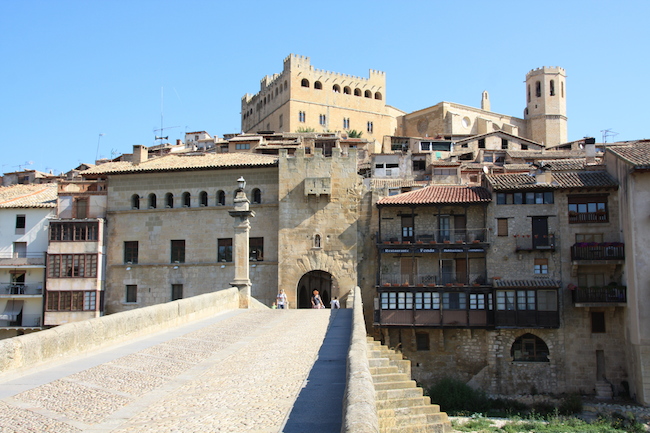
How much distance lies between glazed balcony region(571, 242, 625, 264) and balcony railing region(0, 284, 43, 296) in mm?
31790

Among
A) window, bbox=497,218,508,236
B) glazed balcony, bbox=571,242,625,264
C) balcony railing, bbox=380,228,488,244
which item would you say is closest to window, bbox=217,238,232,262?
balcony railing, bbox=380,228,488,244

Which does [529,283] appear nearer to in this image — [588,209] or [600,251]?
[600,251]

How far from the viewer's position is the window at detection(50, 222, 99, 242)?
3991cm

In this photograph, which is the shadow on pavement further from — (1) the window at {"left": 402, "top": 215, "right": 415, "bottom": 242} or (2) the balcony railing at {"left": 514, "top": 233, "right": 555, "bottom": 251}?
(2) the balcony railing at {"left": 514, "top": 233, "right": 555, "bottom": 251}

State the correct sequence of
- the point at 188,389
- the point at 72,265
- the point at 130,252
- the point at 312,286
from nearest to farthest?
the point at 188,389 → the point at 130,252 → the point at 72,265 → the point at 312,286

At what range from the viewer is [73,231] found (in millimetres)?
40500

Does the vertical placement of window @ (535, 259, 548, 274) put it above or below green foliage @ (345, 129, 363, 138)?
below

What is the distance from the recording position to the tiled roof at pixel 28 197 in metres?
42.7

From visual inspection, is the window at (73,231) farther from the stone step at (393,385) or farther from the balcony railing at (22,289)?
the stone step at (393,385)

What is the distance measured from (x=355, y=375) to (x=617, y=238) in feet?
101

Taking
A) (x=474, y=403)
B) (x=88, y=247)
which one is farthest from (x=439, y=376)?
(x=88, y=247)

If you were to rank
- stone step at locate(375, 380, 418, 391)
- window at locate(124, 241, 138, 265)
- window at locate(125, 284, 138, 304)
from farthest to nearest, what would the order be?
1. window at locate(124, 241, 138, 265)
2. window at locate(125, 284, 138, 304)
3. stone step at locate(375, 380, 418, 391)

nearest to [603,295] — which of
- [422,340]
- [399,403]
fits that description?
[422,340]

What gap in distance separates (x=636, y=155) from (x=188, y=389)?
99.9 feet
